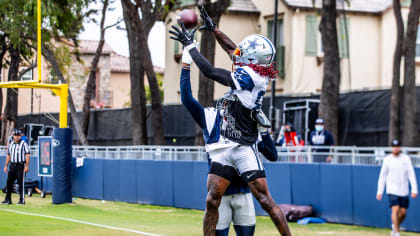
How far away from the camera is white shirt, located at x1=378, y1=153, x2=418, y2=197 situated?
12531 mm

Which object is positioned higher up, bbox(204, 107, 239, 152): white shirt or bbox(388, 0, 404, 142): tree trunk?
bbox(388, 0, 404, 142): tree trunk

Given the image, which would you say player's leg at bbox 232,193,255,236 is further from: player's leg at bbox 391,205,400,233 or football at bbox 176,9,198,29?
player's leg at bbox 391,205,400,233

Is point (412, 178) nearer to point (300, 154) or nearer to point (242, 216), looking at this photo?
point (300, 154)

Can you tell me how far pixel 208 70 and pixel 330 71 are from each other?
1590 centimetres

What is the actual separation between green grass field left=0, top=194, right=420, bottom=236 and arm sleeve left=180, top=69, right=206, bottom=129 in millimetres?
5448

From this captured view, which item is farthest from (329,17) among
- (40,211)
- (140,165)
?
(40,211)

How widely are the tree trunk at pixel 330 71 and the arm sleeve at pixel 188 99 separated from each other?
14562 millimetres

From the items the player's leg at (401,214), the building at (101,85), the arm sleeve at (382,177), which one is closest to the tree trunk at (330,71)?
the arm sleeve at (382,177)

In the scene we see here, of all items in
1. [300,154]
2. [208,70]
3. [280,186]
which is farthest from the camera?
[280,186]

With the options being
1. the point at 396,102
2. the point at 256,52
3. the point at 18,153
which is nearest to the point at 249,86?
the point at 256,52

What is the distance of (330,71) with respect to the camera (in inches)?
851

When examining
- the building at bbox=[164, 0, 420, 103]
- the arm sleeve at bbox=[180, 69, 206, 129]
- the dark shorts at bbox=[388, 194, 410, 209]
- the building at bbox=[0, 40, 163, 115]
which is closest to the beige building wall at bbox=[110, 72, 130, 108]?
the building at bbox=[0, 40, 163, 115]

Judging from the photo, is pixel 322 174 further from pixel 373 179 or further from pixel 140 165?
pixel 140 165

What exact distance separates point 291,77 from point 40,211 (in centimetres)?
1818
